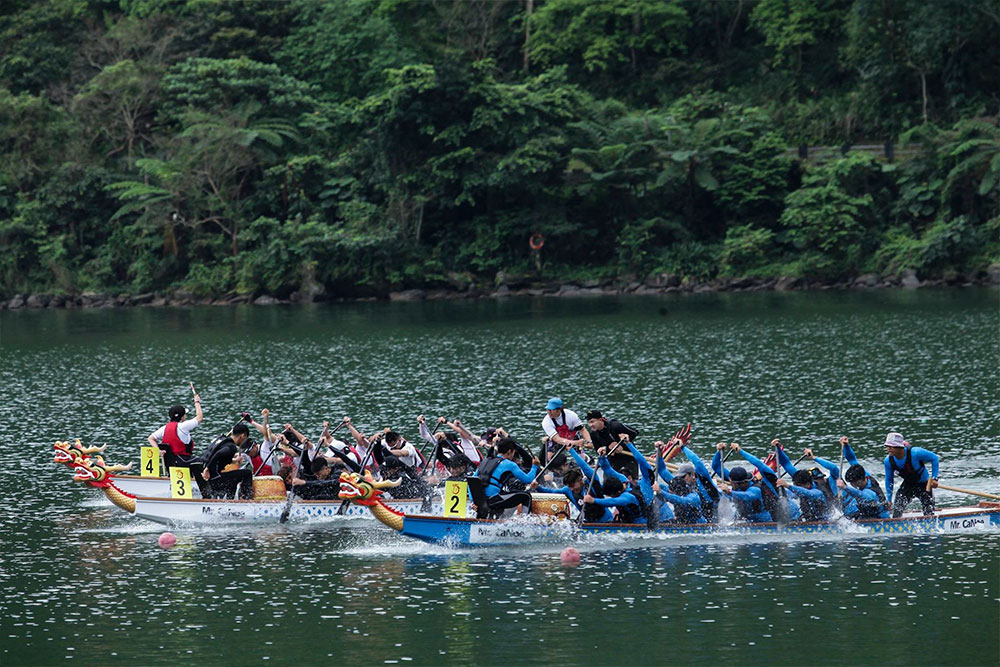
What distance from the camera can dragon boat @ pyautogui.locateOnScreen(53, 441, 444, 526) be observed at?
27688mm

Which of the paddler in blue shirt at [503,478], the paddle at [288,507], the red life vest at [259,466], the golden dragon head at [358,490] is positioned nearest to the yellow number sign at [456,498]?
the paddler in blue shirt at [503,478]

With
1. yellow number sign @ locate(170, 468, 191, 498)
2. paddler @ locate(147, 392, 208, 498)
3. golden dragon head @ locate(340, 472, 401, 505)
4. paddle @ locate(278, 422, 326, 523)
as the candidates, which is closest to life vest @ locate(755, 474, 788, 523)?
golden dragon head @ locate(340, 472, 401, 505)

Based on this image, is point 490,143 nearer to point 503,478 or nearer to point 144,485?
point 144,485

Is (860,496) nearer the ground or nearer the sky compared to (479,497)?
nearer the sky

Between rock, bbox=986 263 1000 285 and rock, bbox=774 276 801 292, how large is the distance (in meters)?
9.36

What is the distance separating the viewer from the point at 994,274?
67500 millimetres

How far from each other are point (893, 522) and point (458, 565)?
8045 mm

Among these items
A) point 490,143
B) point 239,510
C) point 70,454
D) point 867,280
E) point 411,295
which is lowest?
point 239,510

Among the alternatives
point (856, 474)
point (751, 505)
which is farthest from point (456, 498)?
point (856, 474)

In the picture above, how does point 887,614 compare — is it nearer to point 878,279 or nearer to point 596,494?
point 596,494

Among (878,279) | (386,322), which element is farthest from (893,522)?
(878,279)

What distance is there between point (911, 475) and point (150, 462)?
1611 cm

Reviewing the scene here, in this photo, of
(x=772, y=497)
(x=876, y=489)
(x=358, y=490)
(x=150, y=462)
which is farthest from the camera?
(x=150, y=462)

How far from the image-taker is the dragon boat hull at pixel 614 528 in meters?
25.3
